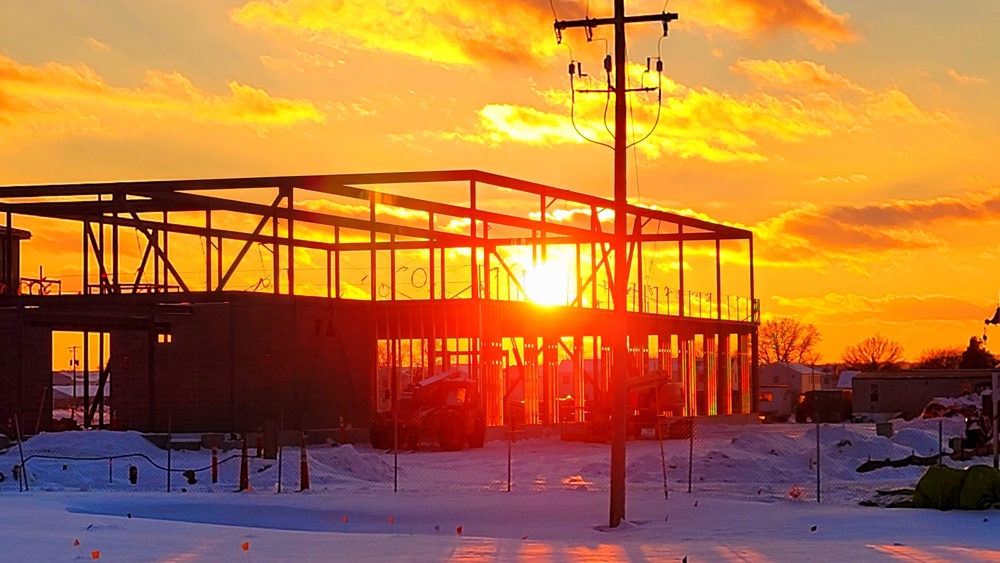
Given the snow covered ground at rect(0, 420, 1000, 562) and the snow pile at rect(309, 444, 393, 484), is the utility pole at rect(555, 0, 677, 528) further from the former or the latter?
the snow pile at rect(309, 444, 393, 484)

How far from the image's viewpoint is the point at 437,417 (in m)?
47.3

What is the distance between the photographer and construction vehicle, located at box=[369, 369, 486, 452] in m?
47.2

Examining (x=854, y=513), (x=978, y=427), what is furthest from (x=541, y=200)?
(x=854, y=513)

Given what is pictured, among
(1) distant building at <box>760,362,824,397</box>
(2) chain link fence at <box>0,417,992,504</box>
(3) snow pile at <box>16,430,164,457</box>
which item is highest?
(1) distant building at <box>760,362,824,397</box>

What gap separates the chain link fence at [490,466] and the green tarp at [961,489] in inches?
79.6

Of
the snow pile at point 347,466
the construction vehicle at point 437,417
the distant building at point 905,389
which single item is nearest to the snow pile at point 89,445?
the snow pile at point 347,466

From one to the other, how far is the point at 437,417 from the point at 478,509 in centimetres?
1848

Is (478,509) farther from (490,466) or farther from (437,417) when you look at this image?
(437,417)

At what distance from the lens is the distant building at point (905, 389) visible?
88.6 m

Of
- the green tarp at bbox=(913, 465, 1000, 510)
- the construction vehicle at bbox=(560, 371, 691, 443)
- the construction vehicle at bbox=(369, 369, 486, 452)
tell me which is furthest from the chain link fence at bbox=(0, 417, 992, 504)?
the construction vehicle at bbox=(560, 371, 691, 443)

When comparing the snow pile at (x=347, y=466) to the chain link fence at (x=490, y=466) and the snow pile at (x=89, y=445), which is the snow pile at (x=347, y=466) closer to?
the chain link fence at (x=490, y=466)

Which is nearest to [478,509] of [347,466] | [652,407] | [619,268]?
[619,268]

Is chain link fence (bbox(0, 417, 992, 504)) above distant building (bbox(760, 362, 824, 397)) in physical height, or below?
below

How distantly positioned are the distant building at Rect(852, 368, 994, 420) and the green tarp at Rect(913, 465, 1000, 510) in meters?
61.9
